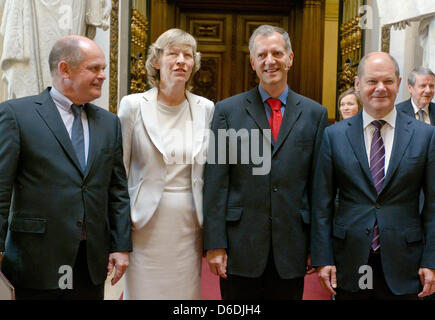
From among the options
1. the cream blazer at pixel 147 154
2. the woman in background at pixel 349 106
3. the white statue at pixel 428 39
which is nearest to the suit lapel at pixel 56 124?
the cream blazer at pixel 147 154

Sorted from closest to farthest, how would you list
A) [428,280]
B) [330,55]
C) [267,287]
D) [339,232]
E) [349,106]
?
[428,280]
[339,232]
[267,287]
[349,106]
[330,55]

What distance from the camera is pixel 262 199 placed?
92.3 inches

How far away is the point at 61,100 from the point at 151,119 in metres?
0.47

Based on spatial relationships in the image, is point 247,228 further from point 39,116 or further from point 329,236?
point 39,116

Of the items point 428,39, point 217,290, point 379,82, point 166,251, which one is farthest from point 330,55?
point 166,251

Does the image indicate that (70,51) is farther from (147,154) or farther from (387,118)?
(387,118)

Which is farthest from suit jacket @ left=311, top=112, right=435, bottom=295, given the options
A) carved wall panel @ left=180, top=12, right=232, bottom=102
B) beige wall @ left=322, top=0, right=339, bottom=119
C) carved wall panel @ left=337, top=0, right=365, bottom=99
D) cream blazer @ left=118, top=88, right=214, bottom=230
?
beige wall @ left=322, top=0, right=339, bottom=119

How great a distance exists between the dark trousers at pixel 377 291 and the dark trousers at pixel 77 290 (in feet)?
3.86

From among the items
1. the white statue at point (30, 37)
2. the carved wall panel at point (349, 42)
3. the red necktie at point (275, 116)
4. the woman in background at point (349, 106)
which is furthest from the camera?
the carved wall panel at point (349, 42)

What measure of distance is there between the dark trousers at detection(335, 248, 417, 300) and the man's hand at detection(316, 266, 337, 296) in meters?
0.07

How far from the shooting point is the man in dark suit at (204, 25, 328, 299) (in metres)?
2.33

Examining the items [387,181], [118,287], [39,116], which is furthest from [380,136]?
[118,287]

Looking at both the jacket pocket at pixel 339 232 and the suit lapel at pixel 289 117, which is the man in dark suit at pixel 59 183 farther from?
the jacket pocket at pixel 339 232

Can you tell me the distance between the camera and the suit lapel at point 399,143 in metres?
2.19
